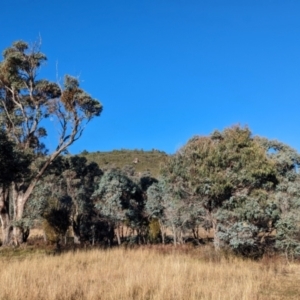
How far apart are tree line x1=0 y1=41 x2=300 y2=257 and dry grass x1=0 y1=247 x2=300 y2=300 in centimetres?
189

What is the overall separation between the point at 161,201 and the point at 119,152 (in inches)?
2180

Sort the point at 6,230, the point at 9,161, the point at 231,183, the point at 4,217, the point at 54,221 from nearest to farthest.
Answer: the point at 9,161 < the point at 231,183 < the point at 6,230 < the point at 4,217 < the point at 54,221

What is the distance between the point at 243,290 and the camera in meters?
8.08

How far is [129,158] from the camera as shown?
72000 millimetres

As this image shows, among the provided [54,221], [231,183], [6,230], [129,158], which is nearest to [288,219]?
[231,183]

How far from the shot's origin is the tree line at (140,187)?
1536cm

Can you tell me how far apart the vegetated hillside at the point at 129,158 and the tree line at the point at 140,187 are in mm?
34230

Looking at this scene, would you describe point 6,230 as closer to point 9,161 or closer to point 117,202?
point 117,202

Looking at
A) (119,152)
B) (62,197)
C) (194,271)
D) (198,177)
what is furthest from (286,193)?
(119,152)

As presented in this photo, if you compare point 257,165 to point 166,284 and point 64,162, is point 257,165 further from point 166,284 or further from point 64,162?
point 64,162

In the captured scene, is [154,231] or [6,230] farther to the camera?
[154,231]

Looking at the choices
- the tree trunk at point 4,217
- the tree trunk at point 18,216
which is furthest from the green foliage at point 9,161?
the tree trunk at point 4,217

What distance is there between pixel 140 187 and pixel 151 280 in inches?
687

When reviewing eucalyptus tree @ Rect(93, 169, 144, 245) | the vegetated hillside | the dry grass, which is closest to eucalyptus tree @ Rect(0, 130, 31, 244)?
the dry grass
